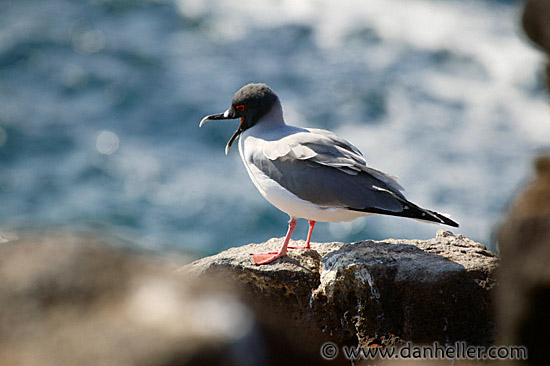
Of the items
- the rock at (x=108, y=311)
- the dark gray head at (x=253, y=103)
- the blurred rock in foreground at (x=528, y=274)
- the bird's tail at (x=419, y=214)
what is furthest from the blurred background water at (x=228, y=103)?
the rock at (x=108, y=311)

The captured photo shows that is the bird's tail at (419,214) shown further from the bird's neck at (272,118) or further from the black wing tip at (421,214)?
the bird's neck at (272,118)

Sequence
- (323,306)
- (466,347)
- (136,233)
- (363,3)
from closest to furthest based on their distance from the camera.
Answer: (466,347)
(323,306)
(136,233)
(363,3)

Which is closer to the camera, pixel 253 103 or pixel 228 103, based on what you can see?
pixel 253 103

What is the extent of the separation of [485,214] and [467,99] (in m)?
4.04

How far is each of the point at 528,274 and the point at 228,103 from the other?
50.4 ft

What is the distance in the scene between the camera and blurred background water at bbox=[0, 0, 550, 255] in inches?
658

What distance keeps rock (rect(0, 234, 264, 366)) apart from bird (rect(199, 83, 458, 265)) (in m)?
4.00

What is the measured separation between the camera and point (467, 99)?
61.0 feet

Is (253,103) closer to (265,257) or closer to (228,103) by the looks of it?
(265,257)

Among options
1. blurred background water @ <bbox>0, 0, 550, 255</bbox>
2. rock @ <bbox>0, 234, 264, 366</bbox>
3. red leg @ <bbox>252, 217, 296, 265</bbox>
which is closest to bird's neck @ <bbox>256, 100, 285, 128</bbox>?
red leg @ <bbox>252, 217, 296, 265</bbox>

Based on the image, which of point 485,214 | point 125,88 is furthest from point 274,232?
point 125,88

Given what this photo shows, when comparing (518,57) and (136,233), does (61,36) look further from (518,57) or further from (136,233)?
(518,57)

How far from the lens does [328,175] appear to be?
655cm

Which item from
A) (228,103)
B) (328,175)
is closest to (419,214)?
(328,175)
